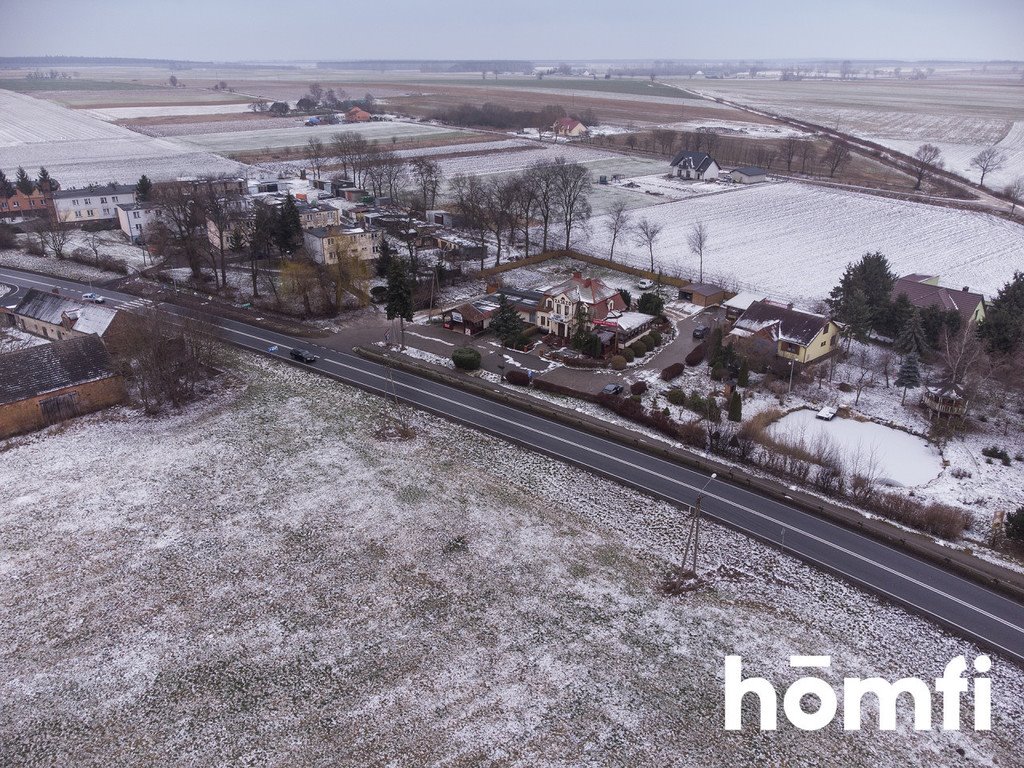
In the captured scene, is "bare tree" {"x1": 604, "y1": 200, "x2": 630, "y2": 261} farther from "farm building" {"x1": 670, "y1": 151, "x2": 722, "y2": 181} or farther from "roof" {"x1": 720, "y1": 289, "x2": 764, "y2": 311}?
"farm building" {"x1": 670, "y1": 151, "x2": 722, "y2": 181}

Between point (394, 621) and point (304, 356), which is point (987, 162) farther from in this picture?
point (394, 621)

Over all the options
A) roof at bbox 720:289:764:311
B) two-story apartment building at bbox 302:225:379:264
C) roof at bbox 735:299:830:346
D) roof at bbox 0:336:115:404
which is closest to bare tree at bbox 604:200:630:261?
roof at bbox 720:289:764:311

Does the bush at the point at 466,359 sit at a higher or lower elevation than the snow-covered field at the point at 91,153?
lower

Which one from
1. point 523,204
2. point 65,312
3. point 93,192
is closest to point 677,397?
point 523,204

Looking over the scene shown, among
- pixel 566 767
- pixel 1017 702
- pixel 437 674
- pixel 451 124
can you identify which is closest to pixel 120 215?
pixel 437 674

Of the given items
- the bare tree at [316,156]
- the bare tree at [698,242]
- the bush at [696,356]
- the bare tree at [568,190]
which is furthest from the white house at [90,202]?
the bush at [696,356]

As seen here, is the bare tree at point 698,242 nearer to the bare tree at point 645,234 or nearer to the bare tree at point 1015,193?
the bare tree at point 645,234
